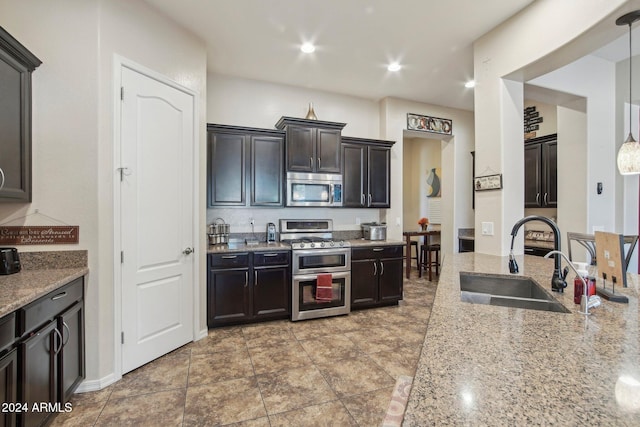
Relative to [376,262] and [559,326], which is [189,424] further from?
[376,262]

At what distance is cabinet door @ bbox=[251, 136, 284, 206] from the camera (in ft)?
12.5

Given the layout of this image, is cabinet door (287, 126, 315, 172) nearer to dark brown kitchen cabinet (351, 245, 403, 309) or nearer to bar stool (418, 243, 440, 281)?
dark brown kitchen cabinet (351, 245, 403, 309)

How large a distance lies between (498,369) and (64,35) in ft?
10.3

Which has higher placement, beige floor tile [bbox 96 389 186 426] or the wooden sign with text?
the wooden sign with text

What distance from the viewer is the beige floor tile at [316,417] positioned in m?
1.87

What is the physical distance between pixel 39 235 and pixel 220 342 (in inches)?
68.6

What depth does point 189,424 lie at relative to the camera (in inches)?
73.6

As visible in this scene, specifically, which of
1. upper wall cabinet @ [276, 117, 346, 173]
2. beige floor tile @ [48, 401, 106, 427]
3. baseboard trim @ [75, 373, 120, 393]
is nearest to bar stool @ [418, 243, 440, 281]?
upper wall cabinet @ [276, 117, 346, 173]

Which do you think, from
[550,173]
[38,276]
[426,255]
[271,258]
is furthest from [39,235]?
[426,255]

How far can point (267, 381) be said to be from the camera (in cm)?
234

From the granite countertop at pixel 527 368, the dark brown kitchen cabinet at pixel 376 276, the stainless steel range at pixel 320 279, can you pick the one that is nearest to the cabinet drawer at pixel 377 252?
the dark brown kitchen cabinet at pixel 376 276

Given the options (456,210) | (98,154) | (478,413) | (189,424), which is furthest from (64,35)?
(456,210)

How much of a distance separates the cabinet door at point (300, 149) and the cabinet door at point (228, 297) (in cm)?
146

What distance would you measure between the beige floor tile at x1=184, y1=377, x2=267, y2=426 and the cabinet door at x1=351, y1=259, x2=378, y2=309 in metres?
1.88
